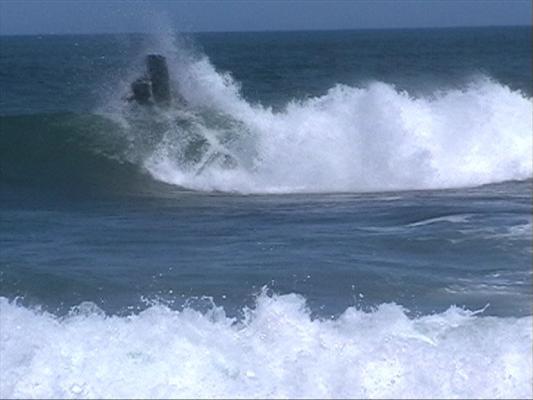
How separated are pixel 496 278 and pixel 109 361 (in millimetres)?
3750

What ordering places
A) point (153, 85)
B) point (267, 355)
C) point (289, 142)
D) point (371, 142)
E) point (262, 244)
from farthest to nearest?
point (153, 85) < point (289, 142) < point (371, 142) < point (262, 244) < point (267, 355)

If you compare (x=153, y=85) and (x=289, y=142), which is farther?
(x=153, y=85)

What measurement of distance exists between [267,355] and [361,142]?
34.9 ft

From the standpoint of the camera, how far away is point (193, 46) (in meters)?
24.3

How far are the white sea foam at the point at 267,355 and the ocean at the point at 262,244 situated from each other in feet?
0.05

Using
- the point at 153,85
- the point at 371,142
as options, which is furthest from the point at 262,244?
the point at 153,85

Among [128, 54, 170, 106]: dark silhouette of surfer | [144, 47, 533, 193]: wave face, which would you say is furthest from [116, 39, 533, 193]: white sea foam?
[128, 54, 170, 106]: dark silhouette of surfer

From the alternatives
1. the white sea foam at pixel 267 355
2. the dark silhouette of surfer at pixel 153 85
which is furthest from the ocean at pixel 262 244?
the dark silhouette of surfer at pixel 153 85

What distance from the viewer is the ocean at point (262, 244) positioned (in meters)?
7.96

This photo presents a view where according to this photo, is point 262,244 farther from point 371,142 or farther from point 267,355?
point 371,142

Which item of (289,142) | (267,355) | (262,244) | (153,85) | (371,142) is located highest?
(153,85)

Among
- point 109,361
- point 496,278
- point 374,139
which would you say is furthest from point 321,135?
point 109,361

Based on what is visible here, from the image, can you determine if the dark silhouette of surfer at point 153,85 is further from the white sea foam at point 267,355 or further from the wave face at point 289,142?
the white sea foam at point 267,355

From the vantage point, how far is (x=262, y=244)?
12.2 meters
